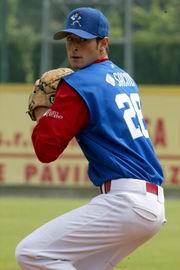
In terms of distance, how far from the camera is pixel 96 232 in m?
5.83

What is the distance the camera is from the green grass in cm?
1013

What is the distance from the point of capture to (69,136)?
588cm

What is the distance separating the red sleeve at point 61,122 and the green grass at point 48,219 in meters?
3.85

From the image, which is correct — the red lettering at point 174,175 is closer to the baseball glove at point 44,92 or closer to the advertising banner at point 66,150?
the advertising banner at point 66,150

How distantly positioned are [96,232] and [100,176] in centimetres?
36

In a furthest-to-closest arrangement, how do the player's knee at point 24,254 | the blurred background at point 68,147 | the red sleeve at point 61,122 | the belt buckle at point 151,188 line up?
the blurred background at point 68,147 → the belt buckle at point 151,188 → the red sleeve at point 61,122 → the player's knee at point 24,254

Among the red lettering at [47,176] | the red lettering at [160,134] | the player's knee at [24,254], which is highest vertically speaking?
the player's knee at [24,254]

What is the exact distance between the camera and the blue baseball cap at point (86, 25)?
20.2ft

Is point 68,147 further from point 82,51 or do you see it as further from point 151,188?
point 151,188

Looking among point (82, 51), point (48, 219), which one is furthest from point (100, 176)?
point (48, 219)

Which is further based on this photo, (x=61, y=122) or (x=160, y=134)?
(x=160, y=134)

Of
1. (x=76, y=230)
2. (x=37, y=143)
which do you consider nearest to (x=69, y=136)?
(x=37, y=143)

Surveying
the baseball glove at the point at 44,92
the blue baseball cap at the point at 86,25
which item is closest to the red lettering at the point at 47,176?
the baseball glove at the point at 44,92

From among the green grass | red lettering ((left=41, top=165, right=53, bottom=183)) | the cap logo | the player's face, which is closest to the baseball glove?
the player's face
